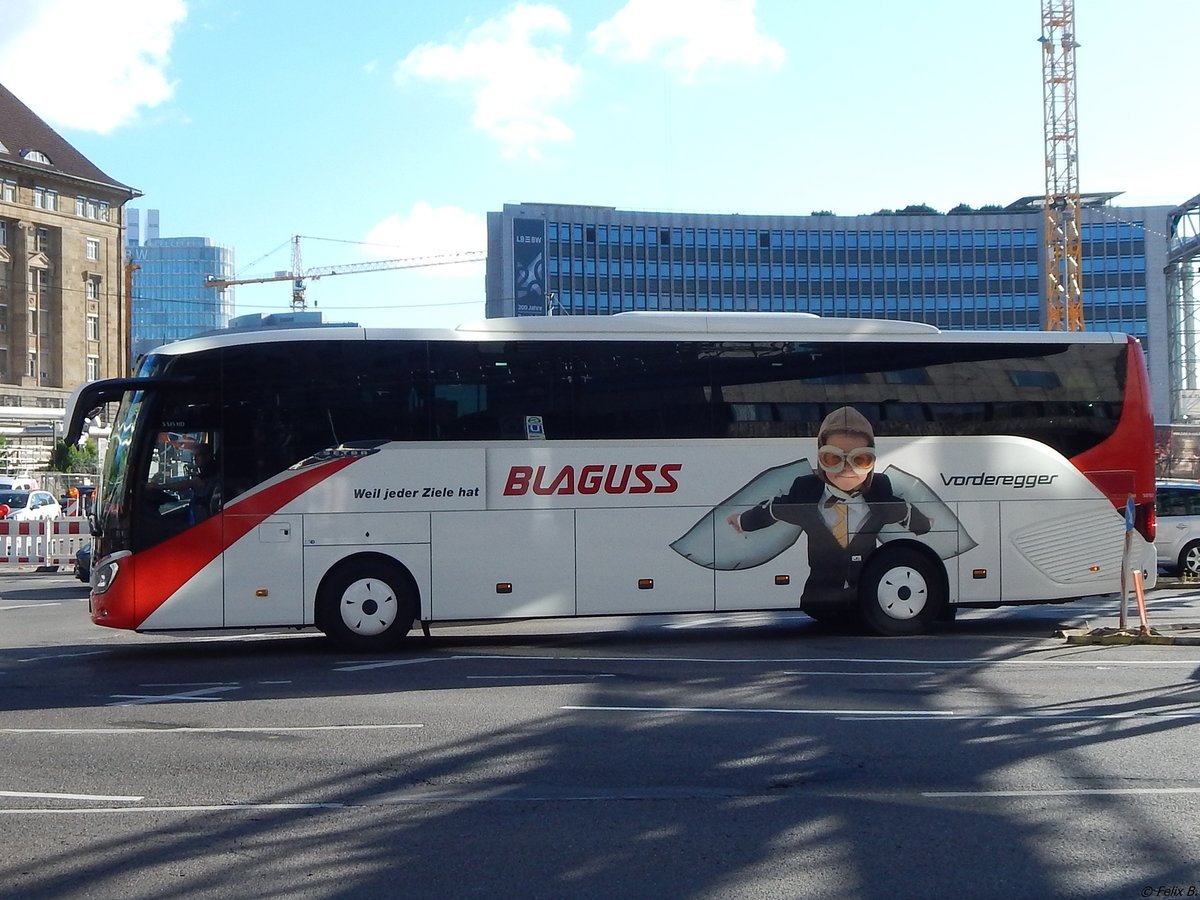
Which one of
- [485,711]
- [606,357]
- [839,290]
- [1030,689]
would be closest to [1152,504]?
[1030,689]

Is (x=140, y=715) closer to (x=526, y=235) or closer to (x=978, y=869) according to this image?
(x=978, y=869)

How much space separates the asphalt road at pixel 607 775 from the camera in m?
5.59

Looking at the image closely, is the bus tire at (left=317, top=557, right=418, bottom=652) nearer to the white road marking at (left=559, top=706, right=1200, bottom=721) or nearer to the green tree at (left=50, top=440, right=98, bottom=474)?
the white road marking at (left=559, top=706, right=1200, bottom=721)

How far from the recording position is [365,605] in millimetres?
13570

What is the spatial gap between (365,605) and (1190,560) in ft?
51.0

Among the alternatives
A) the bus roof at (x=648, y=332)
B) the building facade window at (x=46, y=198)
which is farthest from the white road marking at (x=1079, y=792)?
the building facade window at (x=46, y=198)

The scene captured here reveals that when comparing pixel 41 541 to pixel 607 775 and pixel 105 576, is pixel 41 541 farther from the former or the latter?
pixel 607 775

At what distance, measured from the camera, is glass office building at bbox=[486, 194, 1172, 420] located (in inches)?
4439

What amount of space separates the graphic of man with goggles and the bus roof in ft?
3.48

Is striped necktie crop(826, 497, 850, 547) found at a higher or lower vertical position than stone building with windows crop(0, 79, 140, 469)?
lower

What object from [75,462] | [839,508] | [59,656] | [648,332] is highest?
[648,332]

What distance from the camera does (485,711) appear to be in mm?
9781

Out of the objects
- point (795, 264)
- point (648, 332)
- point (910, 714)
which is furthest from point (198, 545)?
point (795, 264)

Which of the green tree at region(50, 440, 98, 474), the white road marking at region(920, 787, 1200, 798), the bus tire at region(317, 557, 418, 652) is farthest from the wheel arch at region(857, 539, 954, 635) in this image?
the green tree at region(50, 440, 98, 474)
